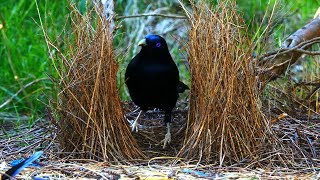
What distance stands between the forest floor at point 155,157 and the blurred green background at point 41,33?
0.79 m

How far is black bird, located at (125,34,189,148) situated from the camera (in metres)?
4.79

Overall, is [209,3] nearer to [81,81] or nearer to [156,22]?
[81,81]

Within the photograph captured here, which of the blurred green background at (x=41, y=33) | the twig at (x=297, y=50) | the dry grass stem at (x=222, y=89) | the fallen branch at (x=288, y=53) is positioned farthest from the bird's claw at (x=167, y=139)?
the blurred green background at (x=41, y=33)

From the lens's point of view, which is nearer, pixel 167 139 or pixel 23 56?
pixel 167 139

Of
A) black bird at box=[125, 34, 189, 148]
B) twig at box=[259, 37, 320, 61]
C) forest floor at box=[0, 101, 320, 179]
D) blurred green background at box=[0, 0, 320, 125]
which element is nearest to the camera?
forest floor at box=[0, 101, 320, 179]

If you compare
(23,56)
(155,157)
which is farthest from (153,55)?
(23,56)

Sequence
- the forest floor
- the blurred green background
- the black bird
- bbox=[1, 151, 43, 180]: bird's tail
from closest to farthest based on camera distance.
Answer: bbox=[1, 151, 43, 180]: bird's tail < the forest floor < the black bird < the blurred green background

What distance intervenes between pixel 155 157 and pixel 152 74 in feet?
2.15

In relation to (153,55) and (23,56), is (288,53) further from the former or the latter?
(23,56)

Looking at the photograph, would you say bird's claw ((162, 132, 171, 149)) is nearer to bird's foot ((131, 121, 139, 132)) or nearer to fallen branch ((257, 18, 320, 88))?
bird's foot ((131, 121, 139, 132))

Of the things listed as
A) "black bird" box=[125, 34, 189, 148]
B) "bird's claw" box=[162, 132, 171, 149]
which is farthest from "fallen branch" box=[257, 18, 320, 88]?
"bird's claw" box=[162, 132, 171, 149]

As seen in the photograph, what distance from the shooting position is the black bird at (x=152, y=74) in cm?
479

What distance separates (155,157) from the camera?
4.43 metres

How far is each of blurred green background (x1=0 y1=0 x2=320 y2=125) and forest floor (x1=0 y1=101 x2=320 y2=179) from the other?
79 centimetres
